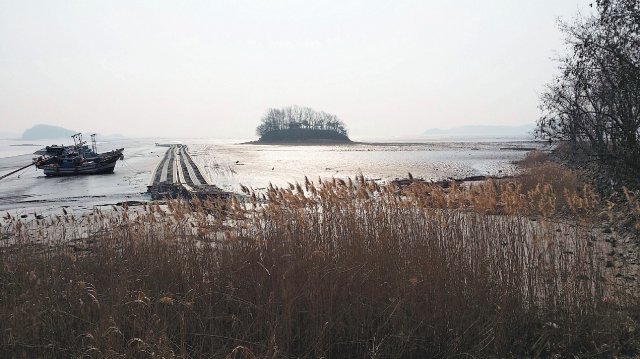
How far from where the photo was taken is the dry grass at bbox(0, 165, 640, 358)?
15.1ft

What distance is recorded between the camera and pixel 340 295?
508cm

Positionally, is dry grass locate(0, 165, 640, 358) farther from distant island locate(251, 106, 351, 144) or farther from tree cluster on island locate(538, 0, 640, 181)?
distant island locate(251, 106, 351, 144)

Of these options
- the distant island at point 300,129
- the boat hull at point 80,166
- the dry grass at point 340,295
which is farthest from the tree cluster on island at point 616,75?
the distant island at point 300,129

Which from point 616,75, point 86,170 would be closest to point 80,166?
point 86,170

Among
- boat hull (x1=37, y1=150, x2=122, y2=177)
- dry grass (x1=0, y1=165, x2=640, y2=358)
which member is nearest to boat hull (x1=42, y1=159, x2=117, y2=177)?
boat hull (x1=37, y1=150, x2=122, y2=177)

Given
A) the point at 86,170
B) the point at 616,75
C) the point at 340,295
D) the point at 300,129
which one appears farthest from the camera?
the point at 300,129

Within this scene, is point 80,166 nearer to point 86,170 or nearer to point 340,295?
point 86,170

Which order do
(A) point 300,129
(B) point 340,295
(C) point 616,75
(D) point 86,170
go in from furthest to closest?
(A) point 300,129
(D) point 86,170
(C) point 616,75
(B) point 340,295

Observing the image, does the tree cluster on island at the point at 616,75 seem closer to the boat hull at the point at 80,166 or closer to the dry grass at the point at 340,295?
the dry grass at the point at 340,295

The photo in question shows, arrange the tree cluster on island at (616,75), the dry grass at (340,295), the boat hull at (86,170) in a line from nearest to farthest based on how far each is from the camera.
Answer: the dry grass at (340,295) < the tree cluster on island at (616,75) < the boat hull at (86,170)

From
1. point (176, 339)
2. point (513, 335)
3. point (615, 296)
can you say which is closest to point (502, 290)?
point (513, 335)

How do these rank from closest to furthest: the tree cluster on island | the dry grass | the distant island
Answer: the dry grass < the tree cluster on island < the distant island

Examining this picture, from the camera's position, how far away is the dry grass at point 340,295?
181 inches

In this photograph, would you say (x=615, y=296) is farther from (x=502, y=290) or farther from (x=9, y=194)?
(x=9, y=194)
